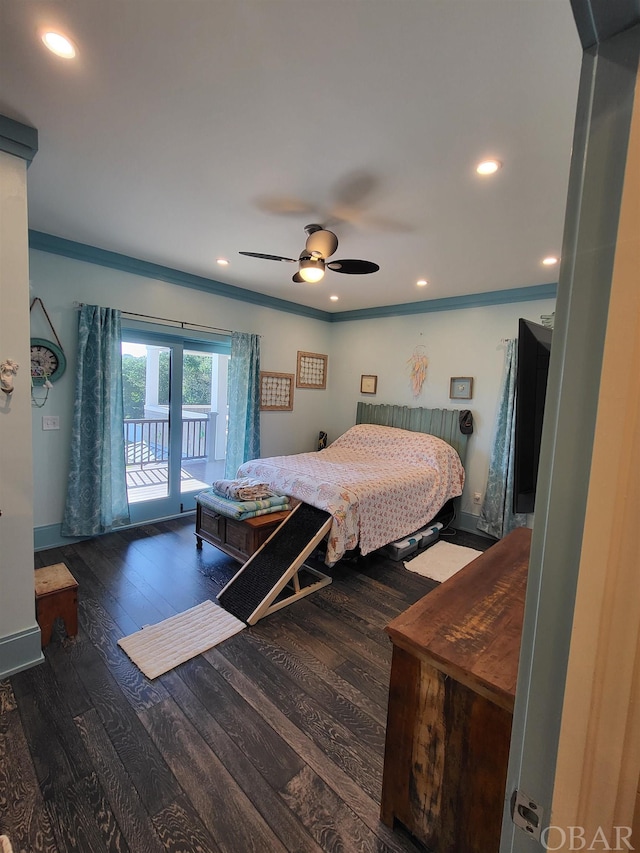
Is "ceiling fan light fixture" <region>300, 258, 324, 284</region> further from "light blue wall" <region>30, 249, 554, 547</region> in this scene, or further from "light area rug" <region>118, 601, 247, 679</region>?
"light area rug" <region>118, 601, 247, 679</region>

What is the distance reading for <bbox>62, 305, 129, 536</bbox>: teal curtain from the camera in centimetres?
326

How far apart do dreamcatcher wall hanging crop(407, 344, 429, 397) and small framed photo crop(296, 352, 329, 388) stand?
4.51 ft

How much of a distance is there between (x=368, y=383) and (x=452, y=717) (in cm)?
433

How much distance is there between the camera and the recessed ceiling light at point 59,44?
4.23 feet

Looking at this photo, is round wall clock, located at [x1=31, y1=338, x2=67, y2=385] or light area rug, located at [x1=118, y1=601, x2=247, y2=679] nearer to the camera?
light area rug, located at [x1=118, y1=601, x2=247, y2=679]

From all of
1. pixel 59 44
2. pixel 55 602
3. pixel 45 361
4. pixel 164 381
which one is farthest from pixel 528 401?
pixel 164 381

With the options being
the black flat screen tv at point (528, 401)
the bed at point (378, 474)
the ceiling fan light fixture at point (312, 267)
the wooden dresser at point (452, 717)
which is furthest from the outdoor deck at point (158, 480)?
the black flat screen tv at point (528, 401)

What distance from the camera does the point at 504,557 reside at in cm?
163

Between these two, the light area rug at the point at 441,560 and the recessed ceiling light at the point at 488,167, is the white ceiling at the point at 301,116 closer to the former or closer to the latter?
Answer: the recessed ceiling light at the point at 488,167

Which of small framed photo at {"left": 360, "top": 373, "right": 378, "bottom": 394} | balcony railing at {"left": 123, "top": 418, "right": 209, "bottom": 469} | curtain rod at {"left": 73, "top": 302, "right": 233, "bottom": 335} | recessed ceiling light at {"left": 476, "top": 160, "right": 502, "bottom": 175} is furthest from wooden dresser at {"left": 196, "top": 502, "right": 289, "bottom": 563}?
recessed ceiling light at {"left": 476, "top": 160, "right": 502, "bottom": 175}

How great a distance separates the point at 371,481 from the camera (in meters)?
3.24

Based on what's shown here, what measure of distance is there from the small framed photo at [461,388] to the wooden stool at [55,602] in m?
3.93

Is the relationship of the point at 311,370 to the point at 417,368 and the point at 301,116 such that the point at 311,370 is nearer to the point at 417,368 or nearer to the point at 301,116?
the point at 417,368

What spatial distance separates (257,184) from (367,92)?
2.88ft
